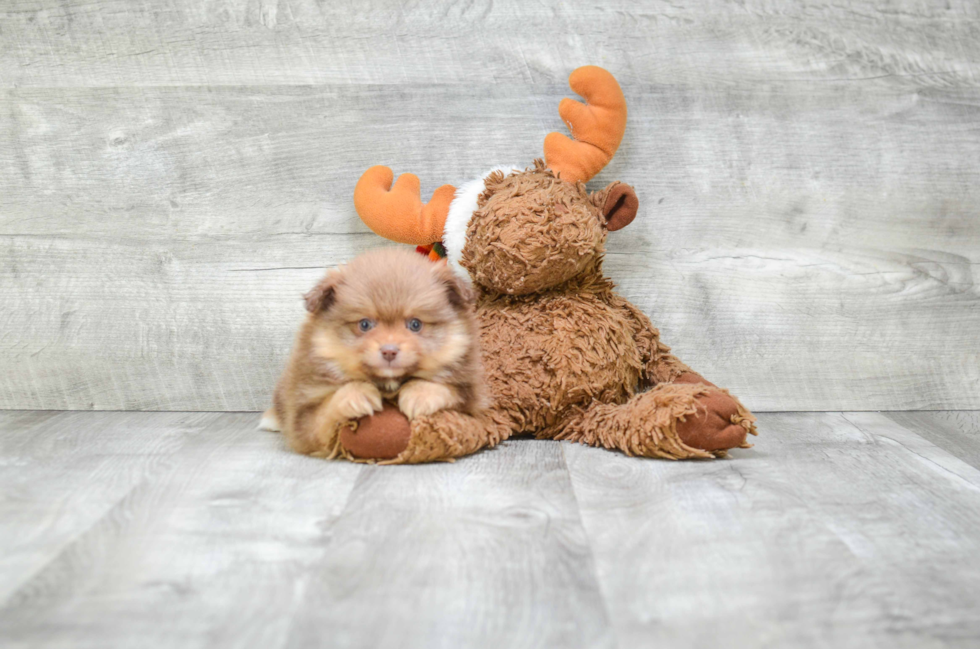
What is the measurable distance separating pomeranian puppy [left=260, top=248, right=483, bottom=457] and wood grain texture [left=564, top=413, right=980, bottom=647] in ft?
1.05

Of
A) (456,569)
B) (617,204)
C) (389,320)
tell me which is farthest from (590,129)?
(456,569)

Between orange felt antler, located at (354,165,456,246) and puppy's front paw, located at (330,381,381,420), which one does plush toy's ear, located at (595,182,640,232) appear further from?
puppy's front paw, located at (330,381,381,420)

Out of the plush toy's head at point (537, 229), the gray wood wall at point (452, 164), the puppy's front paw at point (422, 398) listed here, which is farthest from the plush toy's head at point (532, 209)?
the puppy's front paw at point (422, 398)

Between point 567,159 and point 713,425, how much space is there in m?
0.69

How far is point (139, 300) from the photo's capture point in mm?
1989

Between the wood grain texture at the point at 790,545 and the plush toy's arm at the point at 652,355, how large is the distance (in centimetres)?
26

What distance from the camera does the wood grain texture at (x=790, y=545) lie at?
36.1 inches

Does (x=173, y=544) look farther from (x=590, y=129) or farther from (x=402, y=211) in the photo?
(x=590, y=129)

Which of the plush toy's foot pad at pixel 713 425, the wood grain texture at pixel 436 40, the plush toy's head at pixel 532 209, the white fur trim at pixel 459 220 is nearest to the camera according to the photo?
the plush toy's foot pad at pixel 713 425

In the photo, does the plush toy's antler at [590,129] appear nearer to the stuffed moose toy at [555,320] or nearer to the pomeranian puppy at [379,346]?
the stuffed moose toy at [555,320]

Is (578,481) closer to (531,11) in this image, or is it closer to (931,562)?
(931,562)

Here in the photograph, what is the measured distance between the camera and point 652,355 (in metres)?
1.84

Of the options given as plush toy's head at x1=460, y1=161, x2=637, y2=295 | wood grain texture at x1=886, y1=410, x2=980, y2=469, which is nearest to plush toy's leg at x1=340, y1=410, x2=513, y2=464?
plush toy's head at x1=460, y1=161, x2=637, y2=295

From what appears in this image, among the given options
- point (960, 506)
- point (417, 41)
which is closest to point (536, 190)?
point (417, 41)
